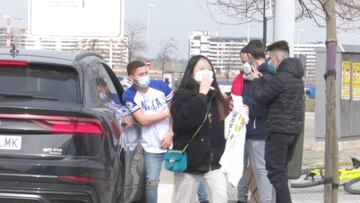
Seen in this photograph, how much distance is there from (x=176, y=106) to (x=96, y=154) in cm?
101

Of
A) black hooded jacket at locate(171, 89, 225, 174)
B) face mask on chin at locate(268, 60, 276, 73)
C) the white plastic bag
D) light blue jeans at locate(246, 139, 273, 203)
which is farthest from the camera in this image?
light blue jeans at locate(246, 139, 273, 203)

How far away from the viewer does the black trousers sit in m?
6.54

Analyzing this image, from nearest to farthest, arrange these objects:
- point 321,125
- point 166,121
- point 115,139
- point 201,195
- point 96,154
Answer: point 96,154 → point 115,139 → point 166,121 → point 201,195 → point 321,125

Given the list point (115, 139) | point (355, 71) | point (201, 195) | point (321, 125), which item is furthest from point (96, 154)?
point (355, 71)

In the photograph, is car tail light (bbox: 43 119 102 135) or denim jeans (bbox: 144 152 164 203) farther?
denim jeans (bbox: 144 152 164 203)

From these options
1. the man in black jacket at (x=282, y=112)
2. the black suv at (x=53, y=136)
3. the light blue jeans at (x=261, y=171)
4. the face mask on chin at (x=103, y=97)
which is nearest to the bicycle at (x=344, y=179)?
the light blue jeans at (x=261, y=171)

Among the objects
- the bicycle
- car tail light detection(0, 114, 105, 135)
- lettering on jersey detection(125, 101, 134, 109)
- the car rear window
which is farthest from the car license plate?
the bicycle

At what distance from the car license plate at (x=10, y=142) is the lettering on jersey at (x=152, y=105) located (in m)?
2.15

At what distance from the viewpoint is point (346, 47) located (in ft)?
48.6

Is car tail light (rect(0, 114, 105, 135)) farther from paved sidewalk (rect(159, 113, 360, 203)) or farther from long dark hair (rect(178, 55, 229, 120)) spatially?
paved sidewalk (rect(159, 113, 360, 203))

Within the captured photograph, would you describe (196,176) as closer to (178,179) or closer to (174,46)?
(178,179)

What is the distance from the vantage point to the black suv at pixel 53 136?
483 centimetres

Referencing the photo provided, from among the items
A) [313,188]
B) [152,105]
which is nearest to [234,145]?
[152,105]

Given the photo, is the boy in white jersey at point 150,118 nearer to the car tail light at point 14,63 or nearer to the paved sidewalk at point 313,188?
the paved sidewalk at point 313,188
